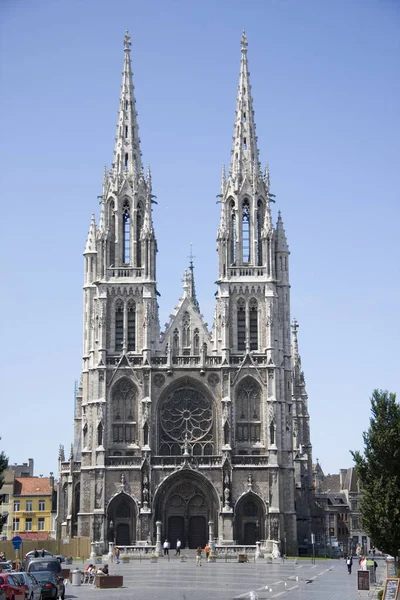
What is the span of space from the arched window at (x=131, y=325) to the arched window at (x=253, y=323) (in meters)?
8.95

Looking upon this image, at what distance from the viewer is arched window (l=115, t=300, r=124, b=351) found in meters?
82.4

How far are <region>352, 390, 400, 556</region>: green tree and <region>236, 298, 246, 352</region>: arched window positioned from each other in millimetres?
41964

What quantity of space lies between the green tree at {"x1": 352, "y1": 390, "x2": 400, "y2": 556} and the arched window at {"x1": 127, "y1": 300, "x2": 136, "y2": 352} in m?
43.4

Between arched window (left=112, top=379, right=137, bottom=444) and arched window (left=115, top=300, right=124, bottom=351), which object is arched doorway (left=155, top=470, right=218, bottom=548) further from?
arched window (left=115, top=300, right=124, bottom=351)

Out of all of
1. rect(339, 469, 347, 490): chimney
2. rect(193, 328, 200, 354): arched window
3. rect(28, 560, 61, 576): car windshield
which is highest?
rect(193, 328, 200, 354): arched window

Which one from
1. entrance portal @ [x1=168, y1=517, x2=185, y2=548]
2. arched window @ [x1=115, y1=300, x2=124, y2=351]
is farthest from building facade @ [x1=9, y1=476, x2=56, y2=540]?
arched window @ [x1=115, y1=300, x2=124, y2=351]

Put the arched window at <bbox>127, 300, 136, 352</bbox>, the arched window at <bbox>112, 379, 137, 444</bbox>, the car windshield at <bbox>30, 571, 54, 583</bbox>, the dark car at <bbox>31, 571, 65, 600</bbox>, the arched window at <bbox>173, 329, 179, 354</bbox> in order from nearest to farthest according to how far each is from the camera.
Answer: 1. the dark car at <bbox>31, 571, 65, 600</bbox>
2. the car windshield at <bbox>30, 571, 54, 583</bbox>
3. the arched window at <bbox>112, 379, 137, 444</bbox>
4. the arched window at <bbox>127, 300, 136, 352</bbox>
5. the arched window at <bbox>173, 329, 179, 354</bbox>

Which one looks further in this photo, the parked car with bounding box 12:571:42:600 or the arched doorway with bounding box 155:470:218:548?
the arched doorway with bounding box 155:470:218:548

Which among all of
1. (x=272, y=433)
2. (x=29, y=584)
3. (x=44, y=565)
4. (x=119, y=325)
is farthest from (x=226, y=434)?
(x=29, y=584)

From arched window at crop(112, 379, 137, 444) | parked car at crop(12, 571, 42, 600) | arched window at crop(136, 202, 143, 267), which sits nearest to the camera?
parked car at crop(12, 571, 42, 600)

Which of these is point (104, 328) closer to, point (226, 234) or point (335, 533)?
point (226, 234)

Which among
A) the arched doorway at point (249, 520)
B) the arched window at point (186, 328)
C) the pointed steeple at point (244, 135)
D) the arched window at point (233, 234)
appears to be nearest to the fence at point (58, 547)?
the arched doorway at point (249, 520)

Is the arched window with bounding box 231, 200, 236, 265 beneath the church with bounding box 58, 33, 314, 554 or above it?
above

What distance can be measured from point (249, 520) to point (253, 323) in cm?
1486
